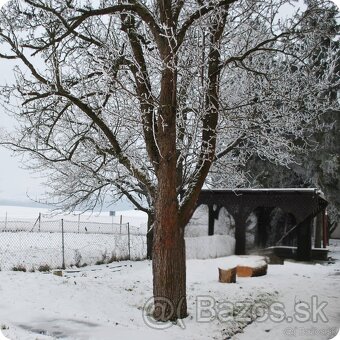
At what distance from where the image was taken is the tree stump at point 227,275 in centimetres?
520

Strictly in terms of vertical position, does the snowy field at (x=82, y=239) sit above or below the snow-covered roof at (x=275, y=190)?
below

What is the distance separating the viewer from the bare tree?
5016mm

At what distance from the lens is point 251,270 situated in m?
5.47

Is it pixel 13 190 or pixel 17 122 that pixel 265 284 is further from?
pixel 17 122

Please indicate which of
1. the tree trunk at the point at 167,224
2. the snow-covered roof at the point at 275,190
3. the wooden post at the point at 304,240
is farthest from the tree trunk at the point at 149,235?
the wooden post at the point at 304,240

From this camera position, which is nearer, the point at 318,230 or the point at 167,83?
the point at 167,83

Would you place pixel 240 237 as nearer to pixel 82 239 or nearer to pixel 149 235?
pixel 149 235

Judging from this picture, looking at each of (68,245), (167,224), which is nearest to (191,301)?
(167,224)

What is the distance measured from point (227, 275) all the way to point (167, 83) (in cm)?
232

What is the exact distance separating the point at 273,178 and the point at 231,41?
1878mm

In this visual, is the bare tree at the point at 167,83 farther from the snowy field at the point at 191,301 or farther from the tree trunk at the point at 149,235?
the snowy field at the point at 191,301

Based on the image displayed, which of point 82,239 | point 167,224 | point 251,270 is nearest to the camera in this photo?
point 167,224

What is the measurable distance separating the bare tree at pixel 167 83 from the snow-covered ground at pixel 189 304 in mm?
397

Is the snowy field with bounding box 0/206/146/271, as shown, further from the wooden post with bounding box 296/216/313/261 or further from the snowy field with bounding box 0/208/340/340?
the wooden post with bounding box 296/216/313/261
